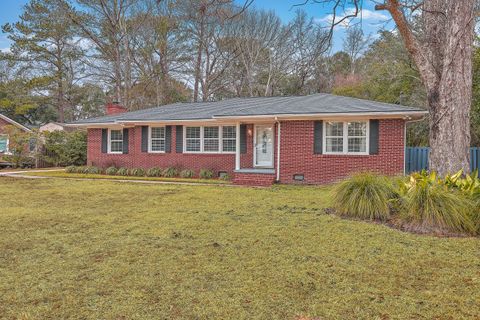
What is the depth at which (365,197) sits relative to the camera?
6.54 metres

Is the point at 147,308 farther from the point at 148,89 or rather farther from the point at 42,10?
the point at 42,10

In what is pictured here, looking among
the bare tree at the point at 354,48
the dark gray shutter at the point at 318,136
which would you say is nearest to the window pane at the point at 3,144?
the dark gray shutter at the point at 318,136

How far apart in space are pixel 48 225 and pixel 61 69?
101 ft

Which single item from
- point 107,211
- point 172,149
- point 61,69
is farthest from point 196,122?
point 61,69

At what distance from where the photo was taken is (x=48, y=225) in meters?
6.04

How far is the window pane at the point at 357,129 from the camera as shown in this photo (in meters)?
12.3

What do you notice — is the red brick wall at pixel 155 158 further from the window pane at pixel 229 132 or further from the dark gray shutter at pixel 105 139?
the window pane at pixel 229 132

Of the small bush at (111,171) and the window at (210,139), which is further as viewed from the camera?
the small bush at (111,171)

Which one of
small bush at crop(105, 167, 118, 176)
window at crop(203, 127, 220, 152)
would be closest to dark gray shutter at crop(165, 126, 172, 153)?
window at crop(203, 127, 220, 152)

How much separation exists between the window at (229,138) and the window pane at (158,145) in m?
3.01

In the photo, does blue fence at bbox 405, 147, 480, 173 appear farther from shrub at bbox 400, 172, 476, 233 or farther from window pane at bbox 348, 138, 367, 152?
shrub at bbox 400, 172, 476, 233

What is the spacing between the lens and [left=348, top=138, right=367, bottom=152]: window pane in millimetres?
12344

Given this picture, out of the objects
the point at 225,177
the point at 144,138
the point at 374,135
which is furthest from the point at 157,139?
the point at 374,135

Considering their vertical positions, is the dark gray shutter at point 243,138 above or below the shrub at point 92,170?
above
